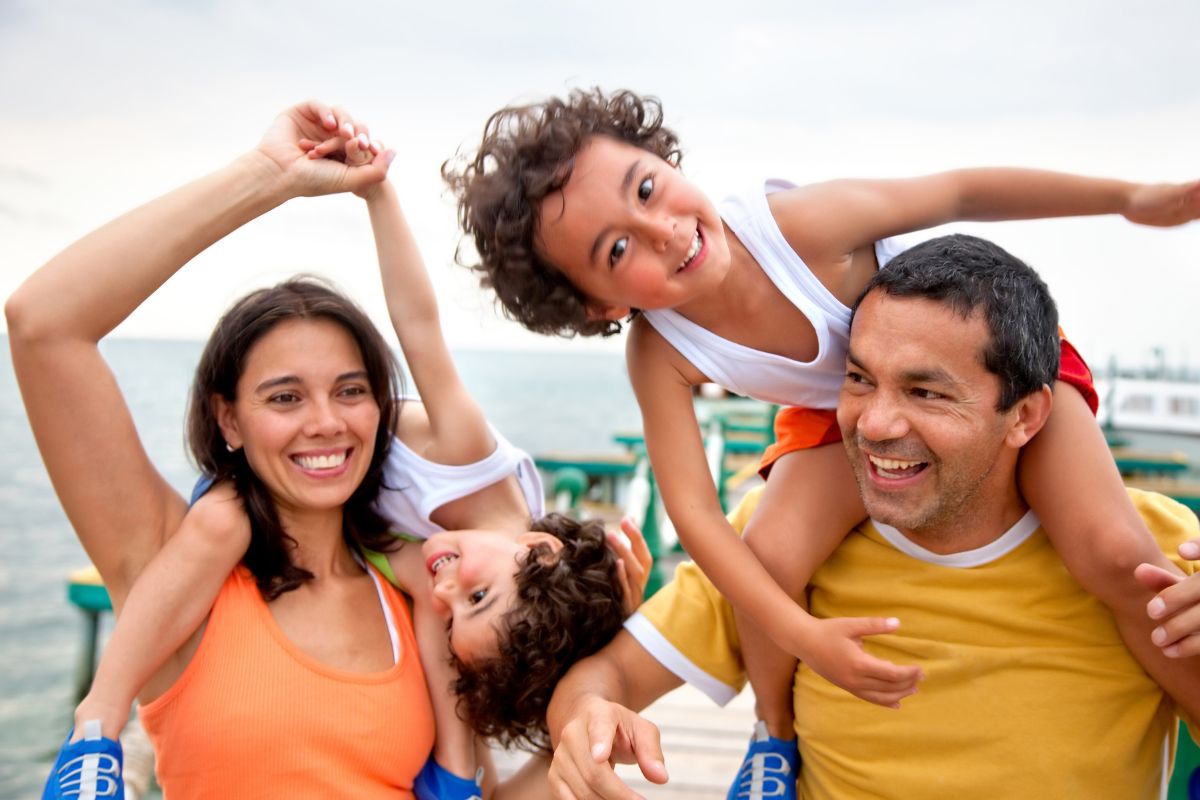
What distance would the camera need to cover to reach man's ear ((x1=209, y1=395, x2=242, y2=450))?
1.94 meters

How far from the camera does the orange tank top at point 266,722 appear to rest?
68.9 inches

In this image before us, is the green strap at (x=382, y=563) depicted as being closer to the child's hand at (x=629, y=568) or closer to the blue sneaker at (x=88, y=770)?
the child's hand at (x=629, y=568)

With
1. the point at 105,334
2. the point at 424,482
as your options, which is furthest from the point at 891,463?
the point at 105,334

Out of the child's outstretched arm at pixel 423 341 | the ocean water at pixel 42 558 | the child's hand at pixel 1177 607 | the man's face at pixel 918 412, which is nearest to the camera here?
the child's hand at pixel 1177 607

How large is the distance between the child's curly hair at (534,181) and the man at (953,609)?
65cm

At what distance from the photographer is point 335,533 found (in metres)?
2.06

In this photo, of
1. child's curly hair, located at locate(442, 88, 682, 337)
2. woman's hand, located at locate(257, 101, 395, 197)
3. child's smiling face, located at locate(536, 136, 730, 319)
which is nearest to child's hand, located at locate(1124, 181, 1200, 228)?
child's smiling face, located at locate(536, 136, 730, 319)

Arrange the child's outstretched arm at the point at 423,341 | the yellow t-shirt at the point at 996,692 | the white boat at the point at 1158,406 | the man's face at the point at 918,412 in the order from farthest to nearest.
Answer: the white boat at the point at 1158,406
the child's outstretched arm at the point at 423,341
the yellow t-shirt at the point at 996,692
the man's face at the point at 918,412

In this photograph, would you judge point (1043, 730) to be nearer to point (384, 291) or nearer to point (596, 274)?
point (596, 274)

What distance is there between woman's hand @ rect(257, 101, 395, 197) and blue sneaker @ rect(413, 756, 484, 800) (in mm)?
1252

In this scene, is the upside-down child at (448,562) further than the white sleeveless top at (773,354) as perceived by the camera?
No

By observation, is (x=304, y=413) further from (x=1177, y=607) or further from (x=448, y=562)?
(x=1177, y=607)

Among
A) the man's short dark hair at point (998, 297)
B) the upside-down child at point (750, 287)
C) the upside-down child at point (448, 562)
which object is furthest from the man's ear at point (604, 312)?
the man's short dark hair at point (998, 297)

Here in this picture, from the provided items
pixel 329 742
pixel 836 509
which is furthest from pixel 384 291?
pixel 836 509
